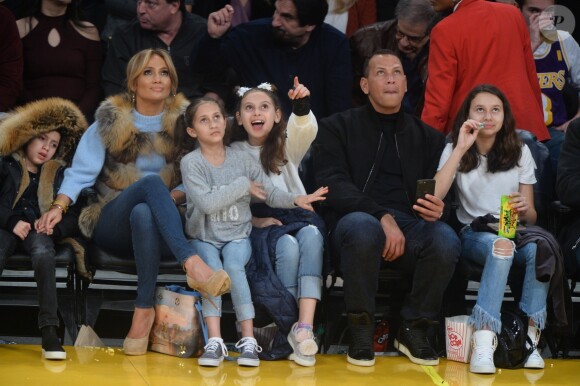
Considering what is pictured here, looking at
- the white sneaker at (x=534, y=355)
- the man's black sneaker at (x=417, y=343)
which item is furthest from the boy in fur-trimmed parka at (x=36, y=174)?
the white sneaker at (x=534, y=355)

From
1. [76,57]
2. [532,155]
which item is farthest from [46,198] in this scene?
[532,155]

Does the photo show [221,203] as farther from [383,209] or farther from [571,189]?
[571,189]

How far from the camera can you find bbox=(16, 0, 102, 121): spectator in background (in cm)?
732

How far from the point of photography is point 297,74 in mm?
7207

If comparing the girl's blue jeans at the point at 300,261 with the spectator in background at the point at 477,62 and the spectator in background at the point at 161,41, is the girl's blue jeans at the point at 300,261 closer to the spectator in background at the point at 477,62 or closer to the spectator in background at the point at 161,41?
the spectator in background at the point at 477,62

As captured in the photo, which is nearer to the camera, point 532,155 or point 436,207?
point 436,207

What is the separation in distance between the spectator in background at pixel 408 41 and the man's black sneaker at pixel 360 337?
183 cm

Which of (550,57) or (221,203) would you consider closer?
(221,203)

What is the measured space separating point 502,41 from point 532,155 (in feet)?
2.51

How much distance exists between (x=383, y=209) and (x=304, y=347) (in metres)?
0.82

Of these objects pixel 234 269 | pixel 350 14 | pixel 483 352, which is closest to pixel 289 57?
pixel 350 14

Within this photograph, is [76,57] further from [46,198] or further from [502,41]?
[502,41]

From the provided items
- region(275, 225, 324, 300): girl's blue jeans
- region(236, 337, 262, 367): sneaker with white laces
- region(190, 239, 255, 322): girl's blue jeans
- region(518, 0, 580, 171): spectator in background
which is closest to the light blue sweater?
region(190, 239, 255, 322): girl's blue jeans

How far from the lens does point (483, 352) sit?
574 centimetres
